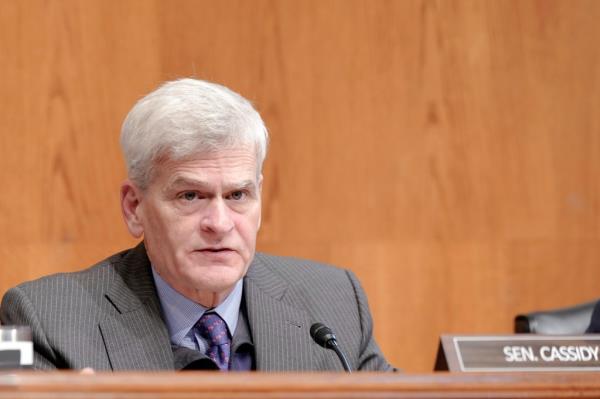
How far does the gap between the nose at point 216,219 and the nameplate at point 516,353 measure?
1.75 feet

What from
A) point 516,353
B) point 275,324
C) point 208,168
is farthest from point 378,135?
point 516,353

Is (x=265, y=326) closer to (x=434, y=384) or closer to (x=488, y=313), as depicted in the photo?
(x=434, y=384)

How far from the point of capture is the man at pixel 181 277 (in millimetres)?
2314

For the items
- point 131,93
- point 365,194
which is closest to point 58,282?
point 131,93

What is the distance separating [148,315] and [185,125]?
0.42 metres

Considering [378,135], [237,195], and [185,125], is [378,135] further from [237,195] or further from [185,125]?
[185,125]

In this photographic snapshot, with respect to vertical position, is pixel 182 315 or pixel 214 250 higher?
pixel 214 250

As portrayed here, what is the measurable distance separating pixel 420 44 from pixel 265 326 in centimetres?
180

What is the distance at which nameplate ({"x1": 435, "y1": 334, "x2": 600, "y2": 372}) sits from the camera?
208cm

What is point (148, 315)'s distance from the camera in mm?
2385

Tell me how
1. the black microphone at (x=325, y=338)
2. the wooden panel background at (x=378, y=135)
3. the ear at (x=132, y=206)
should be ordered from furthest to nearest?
the wooden panel background at (x=378, y=135) → the ear at (x=132, y=206) → the black microphone at (x=325, y=338)

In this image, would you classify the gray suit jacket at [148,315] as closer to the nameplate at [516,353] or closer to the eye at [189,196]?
the eye at [189,196]

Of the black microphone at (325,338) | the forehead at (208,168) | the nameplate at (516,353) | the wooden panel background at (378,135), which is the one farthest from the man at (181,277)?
the wooden panel background at (378,135)

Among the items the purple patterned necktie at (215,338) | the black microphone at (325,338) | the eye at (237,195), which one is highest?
the eye at (237,195)
